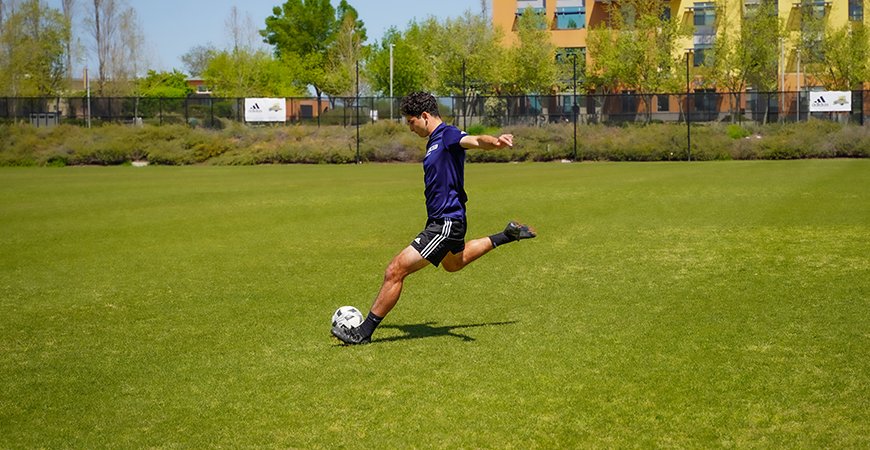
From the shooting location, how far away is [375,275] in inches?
359

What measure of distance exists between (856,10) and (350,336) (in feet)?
243

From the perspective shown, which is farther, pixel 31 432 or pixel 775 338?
pixel 775 338

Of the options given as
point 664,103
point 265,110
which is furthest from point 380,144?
point 664,103

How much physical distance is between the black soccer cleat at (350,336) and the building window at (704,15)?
70.1 meters

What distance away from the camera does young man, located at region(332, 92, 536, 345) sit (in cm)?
600

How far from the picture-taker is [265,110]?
146 feet

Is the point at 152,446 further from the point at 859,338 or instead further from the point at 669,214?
the point at 669,214

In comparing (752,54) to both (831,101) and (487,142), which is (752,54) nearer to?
(831,101)

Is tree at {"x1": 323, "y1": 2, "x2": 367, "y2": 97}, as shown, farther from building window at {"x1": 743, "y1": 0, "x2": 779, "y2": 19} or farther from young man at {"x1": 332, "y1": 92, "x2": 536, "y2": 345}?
young man at {"x1": 332, "y1": 92, "x2": 536, "y2": 345}

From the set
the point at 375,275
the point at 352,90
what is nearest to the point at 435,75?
the point at 352,90

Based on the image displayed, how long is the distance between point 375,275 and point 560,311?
2768mm

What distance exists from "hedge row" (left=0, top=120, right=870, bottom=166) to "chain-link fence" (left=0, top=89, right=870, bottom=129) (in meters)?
3.56

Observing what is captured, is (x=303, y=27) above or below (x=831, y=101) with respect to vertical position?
above

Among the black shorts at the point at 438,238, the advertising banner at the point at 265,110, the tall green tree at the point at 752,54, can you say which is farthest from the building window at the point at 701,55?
the black shorts at the point at 438,238
